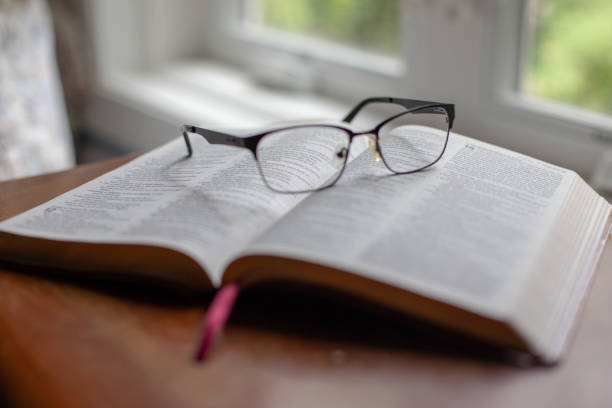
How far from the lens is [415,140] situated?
698 mm

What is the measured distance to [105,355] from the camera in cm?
47

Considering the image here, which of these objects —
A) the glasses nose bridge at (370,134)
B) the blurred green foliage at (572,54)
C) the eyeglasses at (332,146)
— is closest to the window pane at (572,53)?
the blurred green foliage at (572,54)

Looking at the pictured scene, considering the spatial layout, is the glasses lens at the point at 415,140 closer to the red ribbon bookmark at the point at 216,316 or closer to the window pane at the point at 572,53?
the red ribbon bookmark at the point at 216,316

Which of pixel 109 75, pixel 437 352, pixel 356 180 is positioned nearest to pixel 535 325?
pixel 437 352

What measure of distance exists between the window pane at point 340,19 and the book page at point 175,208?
0.70 m

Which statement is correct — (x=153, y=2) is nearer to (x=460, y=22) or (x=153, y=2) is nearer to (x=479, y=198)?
(x=460, y=22)

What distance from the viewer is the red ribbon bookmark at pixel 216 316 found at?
0.47m

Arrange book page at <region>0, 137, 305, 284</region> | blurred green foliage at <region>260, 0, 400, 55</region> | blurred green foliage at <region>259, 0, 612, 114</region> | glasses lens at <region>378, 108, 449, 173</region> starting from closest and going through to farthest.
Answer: book page at <region>0, 137, 305, 284</region>, glasses lens at <region>378, 108, 449, 173</region>, blurred green foliage at <region>259, 0, 612, 114</region>, blurred green foliage at <region>260, 0, 400, 55</region>

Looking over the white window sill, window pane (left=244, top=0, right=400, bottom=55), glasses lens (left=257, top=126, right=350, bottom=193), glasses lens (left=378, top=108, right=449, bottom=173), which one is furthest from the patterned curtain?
glasses lens (left=378, top=108, right=449, bottom=173)

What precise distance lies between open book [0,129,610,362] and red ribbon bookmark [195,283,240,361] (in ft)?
0.05

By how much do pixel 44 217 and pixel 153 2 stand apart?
3.62ft

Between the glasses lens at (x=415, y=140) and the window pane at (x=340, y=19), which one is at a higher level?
the window pane at (x=340, y=19)

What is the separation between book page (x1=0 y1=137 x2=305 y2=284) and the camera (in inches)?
21.2

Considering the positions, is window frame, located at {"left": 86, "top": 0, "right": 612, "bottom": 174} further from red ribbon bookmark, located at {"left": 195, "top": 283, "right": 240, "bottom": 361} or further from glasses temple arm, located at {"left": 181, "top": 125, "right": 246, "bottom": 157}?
red ribbon bookmark, located at {"left": 195, "top": 283, "right": 240, "bottom": 361}
